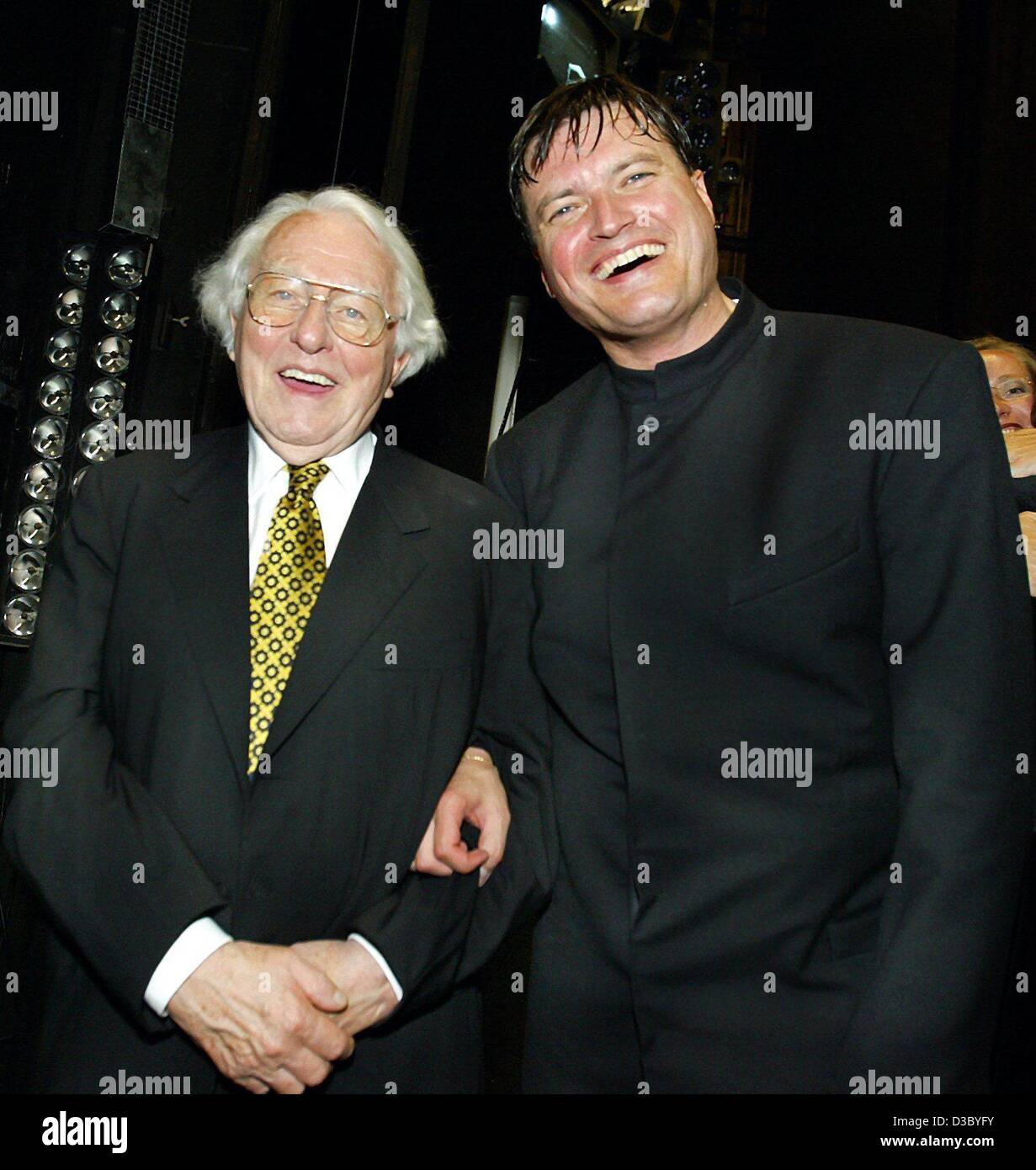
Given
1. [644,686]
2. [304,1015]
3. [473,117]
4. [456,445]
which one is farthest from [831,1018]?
[473,117]

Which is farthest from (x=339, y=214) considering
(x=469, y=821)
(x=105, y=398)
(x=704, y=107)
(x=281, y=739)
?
(x=704, y=107)

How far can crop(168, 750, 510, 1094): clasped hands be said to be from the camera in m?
1.46

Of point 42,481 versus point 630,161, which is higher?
point 630,161

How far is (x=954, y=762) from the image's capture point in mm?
1540

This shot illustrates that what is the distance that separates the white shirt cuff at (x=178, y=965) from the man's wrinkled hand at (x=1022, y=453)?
6.51 ft

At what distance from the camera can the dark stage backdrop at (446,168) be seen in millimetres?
3330

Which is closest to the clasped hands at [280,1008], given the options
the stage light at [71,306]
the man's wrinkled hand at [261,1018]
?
the man's wrinkled hand at [261,1018]

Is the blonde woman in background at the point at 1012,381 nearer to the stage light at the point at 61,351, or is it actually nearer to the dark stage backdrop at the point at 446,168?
the dark stage backdrop at the point at 446,168

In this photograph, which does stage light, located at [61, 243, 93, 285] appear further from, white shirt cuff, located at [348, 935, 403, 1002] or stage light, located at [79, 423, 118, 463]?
white shirt cuff, located at [348, 935, 403, 1002]

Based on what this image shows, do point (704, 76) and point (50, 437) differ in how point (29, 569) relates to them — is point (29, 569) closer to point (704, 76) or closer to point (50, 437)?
point (50, 437)

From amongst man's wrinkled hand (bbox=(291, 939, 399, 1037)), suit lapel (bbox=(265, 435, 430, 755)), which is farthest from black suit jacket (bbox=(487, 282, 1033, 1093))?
man's wrinkled hand (bbox=(291, 939, 399, 1037))

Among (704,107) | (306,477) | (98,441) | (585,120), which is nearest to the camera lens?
(306,477)

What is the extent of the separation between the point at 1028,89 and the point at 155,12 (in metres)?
3.09

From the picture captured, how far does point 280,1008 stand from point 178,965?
0.14 m
